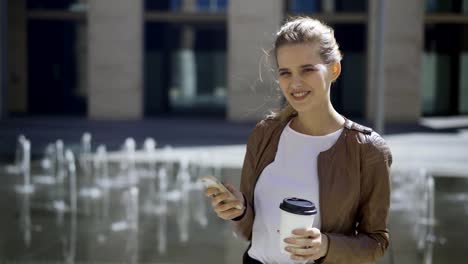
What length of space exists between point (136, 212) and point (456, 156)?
32.0 ft

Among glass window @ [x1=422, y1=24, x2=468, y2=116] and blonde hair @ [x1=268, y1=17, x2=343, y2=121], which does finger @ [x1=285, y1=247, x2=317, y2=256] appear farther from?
glass window @ [x1=422, y1=24, x2=468, y2=116]

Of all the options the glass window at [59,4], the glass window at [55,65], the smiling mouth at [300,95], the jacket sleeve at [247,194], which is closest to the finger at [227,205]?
the jacket sleeve at [247,194]

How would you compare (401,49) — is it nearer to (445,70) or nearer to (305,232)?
(445,70)

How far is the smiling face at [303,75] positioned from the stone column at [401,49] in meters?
22.3

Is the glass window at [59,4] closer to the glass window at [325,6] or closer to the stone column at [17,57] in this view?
the stone column at [17,57]

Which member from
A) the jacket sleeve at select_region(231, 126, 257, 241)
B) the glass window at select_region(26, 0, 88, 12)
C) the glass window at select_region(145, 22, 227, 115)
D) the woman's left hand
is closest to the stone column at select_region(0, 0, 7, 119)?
the glass window at select_region(26, 0, 88, 12)

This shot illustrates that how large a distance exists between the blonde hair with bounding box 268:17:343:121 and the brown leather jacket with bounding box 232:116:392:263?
26 cm

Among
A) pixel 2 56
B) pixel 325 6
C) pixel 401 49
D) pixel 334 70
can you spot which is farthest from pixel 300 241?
pixel 325 6

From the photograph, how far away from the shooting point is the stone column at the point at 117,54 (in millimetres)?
24578

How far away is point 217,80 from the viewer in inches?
1157

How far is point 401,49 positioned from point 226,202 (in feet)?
75.4

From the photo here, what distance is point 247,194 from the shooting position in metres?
2.34

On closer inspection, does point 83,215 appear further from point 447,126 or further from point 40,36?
point 40,36

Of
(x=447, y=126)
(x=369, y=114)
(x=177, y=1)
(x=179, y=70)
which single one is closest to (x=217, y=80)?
(x=179, y=70)
